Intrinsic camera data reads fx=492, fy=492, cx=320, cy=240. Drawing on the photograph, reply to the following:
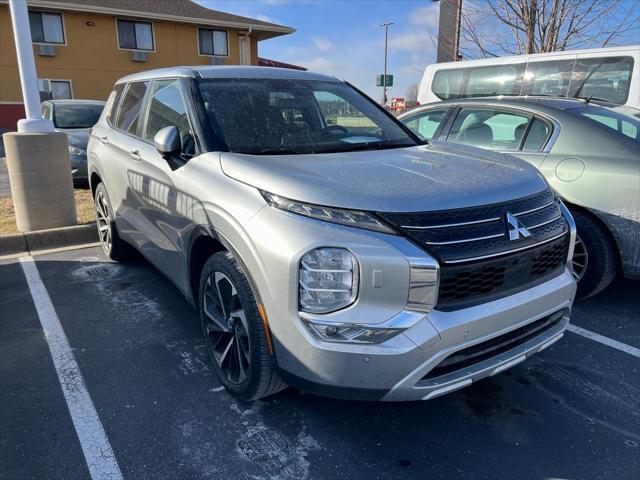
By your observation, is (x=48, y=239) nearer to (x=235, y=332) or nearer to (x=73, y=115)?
(x=235, y=332)

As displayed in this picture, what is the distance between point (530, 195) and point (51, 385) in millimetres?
2917

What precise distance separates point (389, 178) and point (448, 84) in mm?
6984

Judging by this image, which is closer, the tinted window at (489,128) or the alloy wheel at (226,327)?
the alloy wheel at (226,327)

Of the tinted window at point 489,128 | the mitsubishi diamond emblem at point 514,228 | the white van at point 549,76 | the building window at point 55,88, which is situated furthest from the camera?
the building window at point 55,88

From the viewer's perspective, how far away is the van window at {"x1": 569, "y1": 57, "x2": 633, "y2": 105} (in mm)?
7219

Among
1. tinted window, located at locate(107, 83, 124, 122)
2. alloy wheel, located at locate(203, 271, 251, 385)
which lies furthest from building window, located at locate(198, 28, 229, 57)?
alloy wheel, located at locate(203, 271, 251, 385)

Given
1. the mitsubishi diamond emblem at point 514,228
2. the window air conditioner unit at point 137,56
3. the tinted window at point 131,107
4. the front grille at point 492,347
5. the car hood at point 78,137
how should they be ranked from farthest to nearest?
the window air conditioner unit at point 137,56 < the car hood at point 78,137 < the tinted window at point 131,107 < the mitsubishi diamond emblem at point 514,228 < the front grille at point 492,347

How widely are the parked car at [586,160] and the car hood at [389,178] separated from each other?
114 cm

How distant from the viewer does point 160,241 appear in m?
3.44

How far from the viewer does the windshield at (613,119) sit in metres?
4.29

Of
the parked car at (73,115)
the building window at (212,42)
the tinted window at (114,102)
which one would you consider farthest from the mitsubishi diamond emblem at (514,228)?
the building window at (212,42)

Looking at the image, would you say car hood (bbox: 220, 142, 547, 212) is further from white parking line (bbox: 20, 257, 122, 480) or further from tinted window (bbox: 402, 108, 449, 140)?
tinted window (bbox: 402, 108, 449, 140)

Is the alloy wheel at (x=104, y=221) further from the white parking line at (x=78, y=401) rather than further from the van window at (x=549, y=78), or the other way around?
the van window at (x=549, y=78)

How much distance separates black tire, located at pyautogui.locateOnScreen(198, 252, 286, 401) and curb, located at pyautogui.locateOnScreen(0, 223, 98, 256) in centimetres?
360
